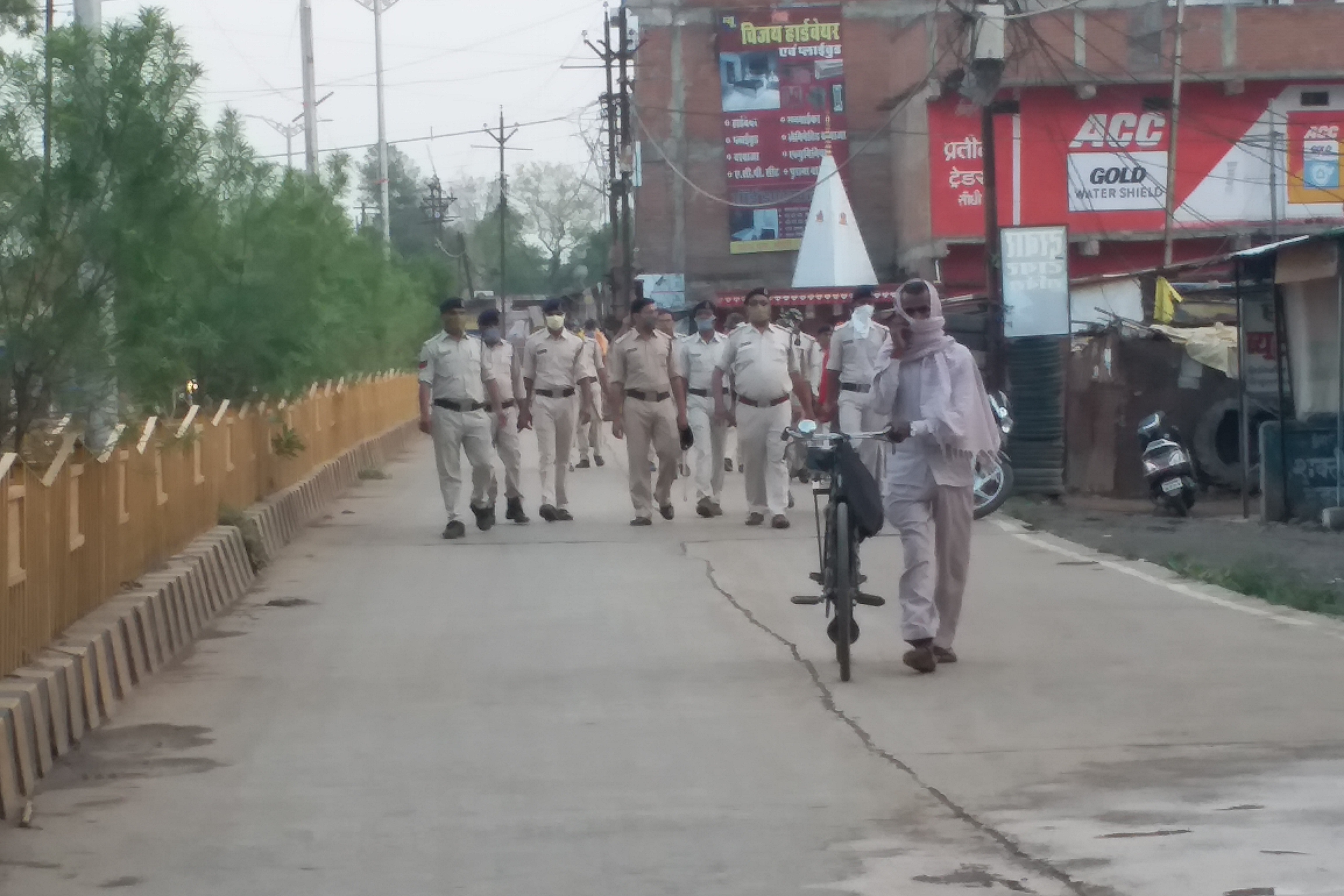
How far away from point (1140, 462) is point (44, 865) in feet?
51.7

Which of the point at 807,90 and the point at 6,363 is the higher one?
the point at 807,90

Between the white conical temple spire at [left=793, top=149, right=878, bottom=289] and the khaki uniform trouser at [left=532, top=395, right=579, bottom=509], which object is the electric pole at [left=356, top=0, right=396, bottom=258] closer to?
the white conical temple spire at [left=793, top=149, right=878, bottom=289]

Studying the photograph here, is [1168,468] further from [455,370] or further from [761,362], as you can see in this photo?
[455,370]

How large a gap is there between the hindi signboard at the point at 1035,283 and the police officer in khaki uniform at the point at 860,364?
3.18 metres

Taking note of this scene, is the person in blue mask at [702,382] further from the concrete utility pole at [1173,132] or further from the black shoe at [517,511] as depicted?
the concrete utility pole at [1173,132]

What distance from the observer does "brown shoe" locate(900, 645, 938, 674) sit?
9.27 meters

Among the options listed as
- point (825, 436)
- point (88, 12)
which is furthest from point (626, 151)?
point (825, 436)

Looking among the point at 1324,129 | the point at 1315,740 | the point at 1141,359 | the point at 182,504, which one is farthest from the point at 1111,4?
the point at 1315,740

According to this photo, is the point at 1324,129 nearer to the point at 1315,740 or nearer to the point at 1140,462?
the point at 1140,462

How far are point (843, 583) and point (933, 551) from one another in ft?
1.81

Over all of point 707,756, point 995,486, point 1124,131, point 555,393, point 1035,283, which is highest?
point 1124,131

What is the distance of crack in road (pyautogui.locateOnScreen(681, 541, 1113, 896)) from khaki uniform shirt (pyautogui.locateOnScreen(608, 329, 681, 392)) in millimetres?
6141

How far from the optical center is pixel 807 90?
55.1 m

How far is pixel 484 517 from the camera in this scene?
17156mm
